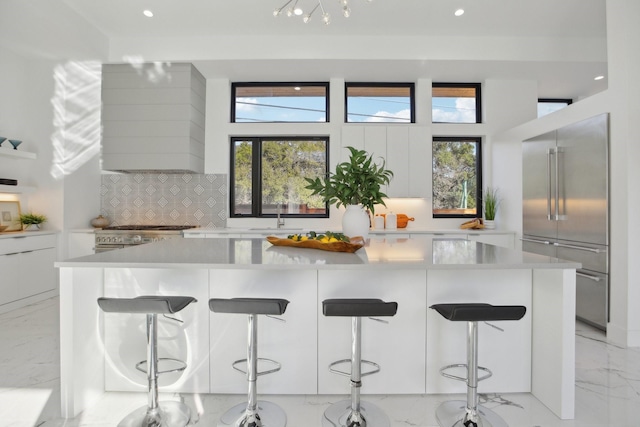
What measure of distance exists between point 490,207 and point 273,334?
12.5 ft

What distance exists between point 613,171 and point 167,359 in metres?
3.91

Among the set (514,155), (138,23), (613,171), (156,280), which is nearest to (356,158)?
(156,280)

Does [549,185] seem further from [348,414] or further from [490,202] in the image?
[348,414]

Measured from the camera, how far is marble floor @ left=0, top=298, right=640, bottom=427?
6.48ft

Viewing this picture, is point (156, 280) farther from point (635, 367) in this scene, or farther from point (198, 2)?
point (635, 367)

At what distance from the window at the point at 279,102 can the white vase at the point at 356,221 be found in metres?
2.62

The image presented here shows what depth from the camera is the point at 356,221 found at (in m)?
2.88

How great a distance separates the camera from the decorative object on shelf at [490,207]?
4844 millimetres

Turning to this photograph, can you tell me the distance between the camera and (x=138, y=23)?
4.32 metres

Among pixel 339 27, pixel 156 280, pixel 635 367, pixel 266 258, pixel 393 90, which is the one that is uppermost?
pixel 339 27

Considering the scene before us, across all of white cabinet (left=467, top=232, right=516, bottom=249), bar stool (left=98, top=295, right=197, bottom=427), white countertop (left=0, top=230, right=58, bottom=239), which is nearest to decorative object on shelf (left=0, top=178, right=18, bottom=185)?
white countertop (left=0, top=230, right=58, bottom=239)

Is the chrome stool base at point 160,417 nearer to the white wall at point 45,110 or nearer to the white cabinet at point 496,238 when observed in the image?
the white wall at point 45,110

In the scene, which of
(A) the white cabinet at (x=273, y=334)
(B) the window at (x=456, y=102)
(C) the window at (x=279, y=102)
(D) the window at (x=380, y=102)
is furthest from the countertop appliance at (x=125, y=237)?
(B) the window at (x=456, y=102)

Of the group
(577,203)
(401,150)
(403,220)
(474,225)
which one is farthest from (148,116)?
(577,203)
